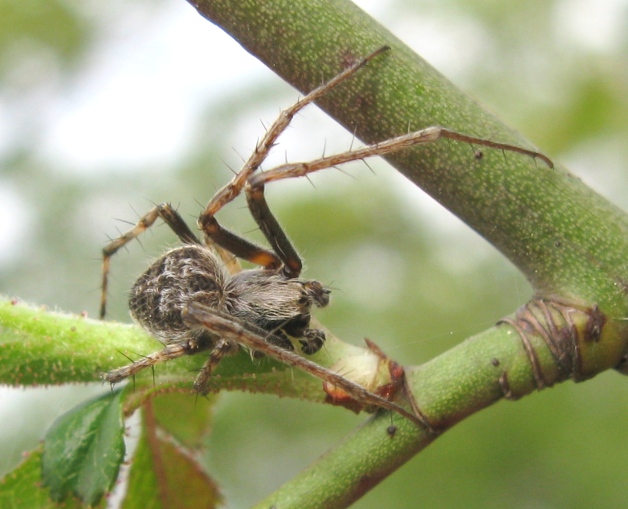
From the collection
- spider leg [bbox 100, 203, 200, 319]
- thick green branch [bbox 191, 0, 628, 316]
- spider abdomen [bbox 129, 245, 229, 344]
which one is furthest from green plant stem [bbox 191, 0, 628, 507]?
spider leg [bbox 100, 203, 200, 319]

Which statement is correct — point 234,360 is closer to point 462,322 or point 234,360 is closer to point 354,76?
point 354,76

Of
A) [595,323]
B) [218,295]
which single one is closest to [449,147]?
[595,323]

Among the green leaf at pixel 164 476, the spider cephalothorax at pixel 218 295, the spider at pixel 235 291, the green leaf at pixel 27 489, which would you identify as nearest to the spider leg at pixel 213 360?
the spider at pixel 235 291

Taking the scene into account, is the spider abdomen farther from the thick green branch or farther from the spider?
the thick green branch

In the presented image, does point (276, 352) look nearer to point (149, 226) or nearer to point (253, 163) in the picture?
point (253, 163)

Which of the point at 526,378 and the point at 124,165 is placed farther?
the point at 124,165

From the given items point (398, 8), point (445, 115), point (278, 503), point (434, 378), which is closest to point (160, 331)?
point (278, 503)
